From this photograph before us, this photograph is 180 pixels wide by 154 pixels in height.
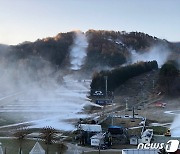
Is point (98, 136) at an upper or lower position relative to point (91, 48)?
lower

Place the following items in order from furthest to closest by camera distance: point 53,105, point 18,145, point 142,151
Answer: point 53,105, point 18,145, point 142,151

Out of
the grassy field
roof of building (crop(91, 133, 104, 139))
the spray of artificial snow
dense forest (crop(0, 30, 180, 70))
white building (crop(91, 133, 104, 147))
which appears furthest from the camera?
dense forest (crop(0, 30, 180, 70))

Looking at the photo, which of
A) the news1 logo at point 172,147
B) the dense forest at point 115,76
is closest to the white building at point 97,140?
the news1 logo at point 172,147

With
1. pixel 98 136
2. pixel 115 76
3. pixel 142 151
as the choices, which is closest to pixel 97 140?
pixel 98 136

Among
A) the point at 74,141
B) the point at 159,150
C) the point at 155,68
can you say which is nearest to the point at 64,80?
the point at 155,68

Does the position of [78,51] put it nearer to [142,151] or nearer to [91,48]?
[91,48]

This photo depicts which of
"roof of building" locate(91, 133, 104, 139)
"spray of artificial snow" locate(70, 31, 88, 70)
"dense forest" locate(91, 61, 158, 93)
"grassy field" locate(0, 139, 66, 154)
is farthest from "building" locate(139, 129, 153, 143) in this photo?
"spray of artificial snow" locate(70, 31, 88, 70)

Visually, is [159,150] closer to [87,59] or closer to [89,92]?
[89,92]

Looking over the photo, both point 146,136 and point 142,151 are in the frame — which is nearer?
point 142,151

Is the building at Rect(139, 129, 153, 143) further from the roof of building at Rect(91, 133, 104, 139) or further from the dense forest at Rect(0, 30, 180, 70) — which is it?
the dense forest at Rect(0, 30, 180, 70)
